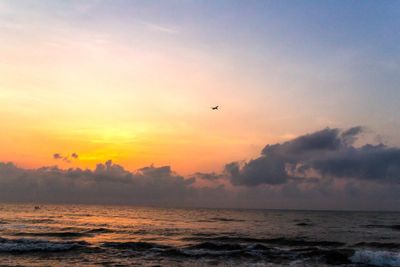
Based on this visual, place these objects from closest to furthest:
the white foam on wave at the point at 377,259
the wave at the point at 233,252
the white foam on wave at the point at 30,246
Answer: the white foam on wave at the point at 377,259 < the wave at the point at 233,252 < the white foam on wave at the point at 30,246

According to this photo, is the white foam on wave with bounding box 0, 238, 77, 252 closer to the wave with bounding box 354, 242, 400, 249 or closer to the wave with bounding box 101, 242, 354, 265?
the wave with bounding box 101, 242, 354, 265

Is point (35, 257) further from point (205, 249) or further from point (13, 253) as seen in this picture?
point (205, 249)

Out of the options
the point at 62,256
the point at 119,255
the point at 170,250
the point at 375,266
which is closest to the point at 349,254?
the point at 375,266

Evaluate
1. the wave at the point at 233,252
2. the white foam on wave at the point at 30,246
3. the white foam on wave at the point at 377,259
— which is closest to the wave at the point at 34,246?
the white foam on wave at the point at 30,246

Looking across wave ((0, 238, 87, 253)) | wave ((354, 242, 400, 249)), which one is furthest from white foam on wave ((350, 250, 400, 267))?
wave ((0, 238, 87, 253))

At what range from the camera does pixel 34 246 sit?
4081 cm

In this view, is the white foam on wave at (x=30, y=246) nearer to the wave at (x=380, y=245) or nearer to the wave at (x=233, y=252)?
the wave at (x=233, y=252)

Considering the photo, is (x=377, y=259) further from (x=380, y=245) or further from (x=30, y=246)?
(x=30, y=246)

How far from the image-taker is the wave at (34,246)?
3869 centimetres

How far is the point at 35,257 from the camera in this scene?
34625mm

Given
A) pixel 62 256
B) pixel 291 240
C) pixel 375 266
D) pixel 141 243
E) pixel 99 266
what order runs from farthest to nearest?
pixel 291 240 < pixel 141 243 < pixel 62 256 < pixel 375 266 < pixel 99 266

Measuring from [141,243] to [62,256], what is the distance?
37.9 ft

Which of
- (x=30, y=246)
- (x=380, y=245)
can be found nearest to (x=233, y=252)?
(x=30, y=246)

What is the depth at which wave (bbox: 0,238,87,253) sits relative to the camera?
127ft
